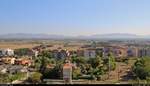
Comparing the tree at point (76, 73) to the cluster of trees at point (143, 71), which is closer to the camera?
the cluster of trees at point (143, 71)

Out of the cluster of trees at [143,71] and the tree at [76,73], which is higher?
the cluster of trees at [143,71]

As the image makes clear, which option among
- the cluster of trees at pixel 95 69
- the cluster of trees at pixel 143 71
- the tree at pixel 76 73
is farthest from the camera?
the cluster of trees at pixel 95 69

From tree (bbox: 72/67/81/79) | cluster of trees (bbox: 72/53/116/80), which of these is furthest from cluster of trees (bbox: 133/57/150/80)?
tree (bbox: 72/67/81/79)

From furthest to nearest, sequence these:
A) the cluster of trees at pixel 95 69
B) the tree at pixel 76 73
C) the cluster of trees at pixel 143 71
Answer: the cluster of trees at pixel 95 69, the tree at pixel 76 73, the cluster of trees at pixel 143 71

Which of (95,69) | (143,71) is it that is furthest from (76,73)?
(143,71)

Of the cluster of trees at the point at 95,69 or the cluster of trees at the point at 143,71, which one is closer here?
the cluster of trees at the point at 143,71

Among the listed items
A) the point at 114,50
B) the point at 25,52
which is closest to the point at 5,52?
the point at 25,52

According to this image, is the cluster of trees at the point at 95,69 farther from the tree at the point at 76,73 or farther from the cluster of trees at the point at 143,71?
the cluster of trees at the point at 143,71

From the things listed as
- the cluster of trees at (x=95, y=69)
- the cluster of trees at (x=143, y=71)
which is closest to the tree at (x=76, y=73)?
the cluster of trees at (x=95, y=69)

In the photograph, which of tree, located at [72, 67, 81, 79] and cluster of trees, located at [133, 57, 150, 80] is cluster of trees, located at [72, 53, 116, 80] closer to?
tree, located at [72, 67, 81, 79]

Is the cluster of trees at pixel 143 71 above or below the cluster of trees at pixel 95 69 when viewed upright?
above

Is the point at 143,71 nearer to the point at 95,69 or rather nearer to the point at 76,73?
the point at 95,69

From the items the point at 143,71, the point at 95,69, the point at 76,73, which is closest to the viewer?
the point at 143,71
